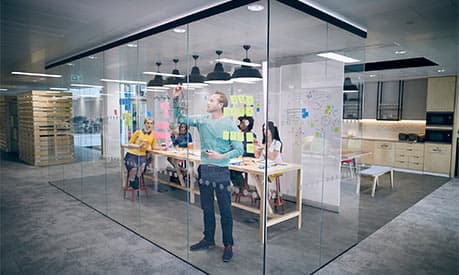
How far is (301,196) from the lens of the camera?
3633 mm

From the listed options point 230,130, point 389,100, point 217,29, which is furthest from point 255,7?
point 389,100

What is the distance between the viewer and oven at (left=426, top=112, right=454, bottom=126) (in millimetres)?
8242

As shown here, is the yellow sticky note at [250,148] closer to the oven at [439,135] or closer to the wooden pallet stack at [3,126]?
the oven at [439,135]

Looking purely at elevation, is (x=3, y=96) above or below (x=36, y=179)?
above

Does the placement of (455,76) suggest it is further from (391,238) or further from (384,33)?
(391,238)

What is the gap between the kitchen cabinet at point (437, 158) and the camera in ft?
27.2

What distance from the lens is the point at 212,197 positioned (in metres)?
3.11

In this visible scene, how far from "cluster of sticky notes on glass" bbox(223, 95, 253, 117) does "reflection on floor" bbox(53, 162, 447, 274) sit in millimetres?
936

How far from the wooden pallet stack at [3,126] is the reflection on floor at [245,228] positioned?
7.21 meters

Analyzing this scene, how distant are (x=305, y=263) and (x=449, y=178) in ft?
23.5

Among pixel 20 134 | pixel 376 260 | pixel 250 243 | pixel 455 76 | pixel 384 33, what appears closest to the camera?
pixel 250 243

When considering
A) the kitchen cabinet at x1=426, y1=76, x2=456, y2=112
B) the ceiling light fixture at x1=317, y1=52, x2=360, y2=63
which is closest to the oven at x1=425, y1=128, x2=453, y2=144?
the kitchen cabinet at x1=426, y1=76, x2=456, y2=112

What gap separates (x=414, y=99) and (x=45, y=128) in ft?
36.9

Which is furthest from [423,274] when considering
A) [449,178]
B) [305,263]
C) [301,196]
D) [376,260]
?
[449,178]
